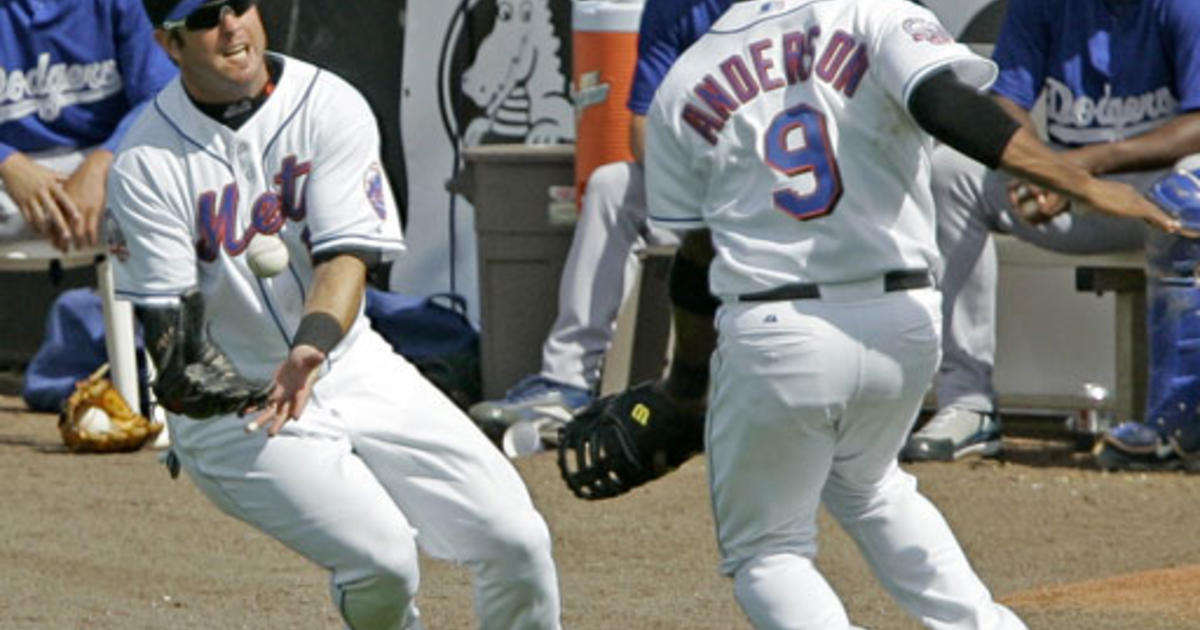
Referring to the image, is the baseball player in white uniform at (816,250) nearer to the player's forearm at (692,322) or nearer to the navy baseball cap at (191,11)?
the player's forearm at (692,322)

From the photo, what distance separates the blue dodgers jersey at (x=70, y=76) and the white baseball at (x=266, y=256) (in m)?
3.75

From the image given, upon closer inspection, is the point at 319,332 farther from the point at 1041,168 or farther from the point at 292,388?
the point at 1041,168

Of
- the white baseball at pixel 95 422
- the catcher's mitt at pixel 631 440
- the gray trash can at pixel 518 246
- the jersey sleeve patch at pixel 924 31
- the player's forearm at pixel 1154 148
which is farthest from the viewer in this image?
the gray trash can at pixel 518 246

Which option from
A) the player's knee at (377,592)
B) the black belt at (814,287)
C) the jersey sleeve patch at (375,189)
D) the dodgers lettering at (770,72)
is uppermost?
the dodgers lettering at (770,72)

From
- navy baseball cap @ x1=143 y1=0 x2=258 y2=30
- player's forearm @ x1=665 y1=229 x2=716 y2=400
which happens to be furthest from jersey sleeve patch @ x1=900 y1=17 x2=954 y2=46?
navy baseball cap @ x1=143 y1=0 x2=258 y2=30

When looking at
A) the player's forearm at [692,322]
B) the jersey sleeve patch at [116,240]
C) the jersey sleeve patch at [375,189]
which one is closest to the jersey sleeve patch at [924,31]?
the player's forearm at [692,322]

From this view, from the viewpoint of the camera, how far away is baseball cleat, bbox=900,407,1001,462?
796 cm

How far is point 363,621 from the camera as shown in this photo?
17.1 ft

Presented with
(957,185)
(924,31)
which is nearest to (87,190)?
(957,185)

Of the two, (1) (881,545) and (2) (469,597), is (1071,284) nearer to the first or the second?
(2) (469,597)

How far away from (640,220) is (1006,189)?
1209 millimetres

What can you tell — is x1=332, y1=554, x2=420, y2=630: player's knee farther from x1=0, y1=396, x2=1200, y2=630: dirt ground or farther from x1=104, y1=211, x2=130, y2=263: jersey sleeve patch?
x1=0, y1=396, x2=1200, y2=630: dirt ground

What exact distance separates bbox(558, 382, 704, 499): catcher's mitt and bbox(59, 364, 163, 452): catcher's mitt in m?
3.54

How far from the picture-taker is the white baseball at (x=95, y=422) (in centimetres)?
862
